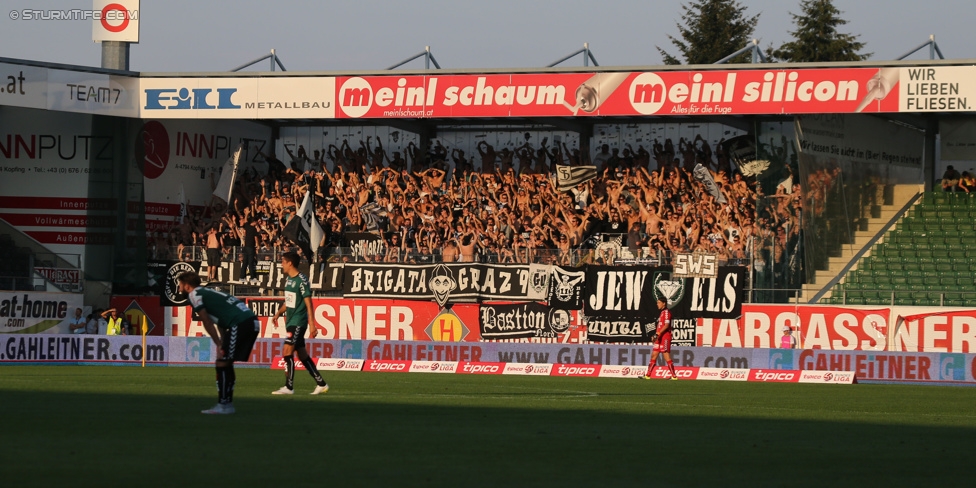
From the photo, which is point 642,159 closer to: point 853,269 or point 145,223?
point 853,269

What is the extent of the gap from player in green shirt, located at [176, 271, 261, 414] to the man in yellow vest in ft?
84.7

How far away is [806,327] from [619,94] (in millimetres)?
8759

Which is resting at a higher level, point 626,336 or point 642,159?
point 642,159

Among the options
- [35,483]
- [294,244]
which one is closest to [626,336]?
[294,244]

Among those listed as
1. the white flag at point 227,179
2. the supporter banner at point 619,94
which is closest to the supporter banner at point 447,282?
the supporter banner at point 619,94

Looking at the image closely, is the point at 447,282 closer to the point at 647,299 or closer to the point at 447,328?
the point at 447,328

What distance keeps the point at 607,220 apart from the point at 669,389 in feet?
51.4

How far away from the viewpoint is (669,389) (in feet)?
82.2

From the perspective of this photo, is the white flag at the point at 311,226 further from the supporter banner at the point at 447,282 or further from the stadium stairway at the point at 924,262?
the stadium stairway at the point at 924,262

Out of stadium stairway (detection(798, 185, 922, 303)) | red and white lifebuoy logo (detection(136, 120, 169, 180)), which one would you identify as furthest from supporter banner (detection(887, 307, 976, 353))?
red and white lifebuoy logo (detection(136, 120, 169, 180))

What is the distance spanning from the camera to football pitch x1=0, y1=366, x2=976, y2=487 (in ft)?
33.1

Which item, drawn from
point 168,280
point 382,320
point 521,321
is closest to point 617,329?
point 521,321

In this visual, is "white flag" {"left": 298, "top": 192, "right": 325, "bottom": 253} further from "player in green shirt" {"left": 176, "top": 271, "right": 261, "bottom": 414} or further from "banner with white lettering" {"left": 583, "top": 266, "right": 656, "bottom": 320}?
"player in green shirt" {"left": 176, "top": 271, "right": 261, "bottom": 414}

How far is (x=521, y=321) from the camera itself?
128 ft
